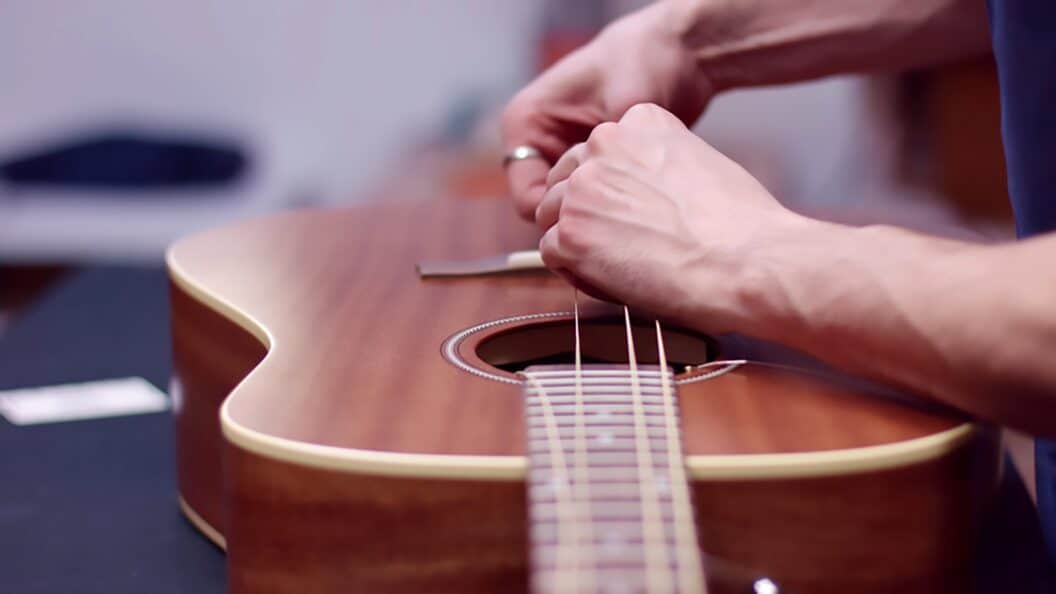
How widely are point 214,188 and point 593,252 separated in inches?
106

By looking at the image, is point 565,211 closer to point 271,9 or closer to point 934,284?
point 934,284

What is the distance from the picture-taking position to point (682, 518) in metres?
0.45

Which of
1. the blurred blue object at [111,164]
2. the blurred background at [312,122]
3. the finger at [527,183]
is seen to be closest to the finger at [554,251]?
the finger at [527,183]

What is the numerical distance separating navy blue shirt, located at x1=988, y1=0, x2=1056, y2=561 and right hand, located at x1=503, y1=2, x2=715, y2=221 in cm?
33

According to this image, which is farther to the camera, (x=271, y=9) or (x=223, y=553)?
(x=271, y=9)

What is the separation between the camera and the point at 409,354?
2.19ft

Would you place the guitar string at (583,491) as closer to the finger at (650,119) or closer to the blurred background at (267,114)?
the finger at (650,119)

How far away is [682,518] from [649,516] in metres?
0.01

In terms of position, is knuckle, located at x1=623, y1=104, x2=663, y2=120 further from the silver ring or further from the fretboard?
the silver ring

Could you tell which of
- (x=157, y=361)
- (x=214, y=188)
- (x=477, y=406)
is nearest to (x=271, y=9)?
(x=214, y=188)

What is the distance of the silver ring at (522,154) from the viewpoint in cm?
104

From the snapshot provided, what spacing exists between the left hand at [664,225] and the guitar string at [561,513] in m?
0.11

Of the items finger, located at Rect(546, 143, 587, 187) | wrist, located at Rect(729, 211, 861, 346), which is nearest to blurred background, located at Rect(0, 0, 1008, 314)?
finger, located at Rect(546, 143, 587, 187)

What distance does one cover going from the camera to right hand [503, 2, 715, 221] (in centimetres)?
100
